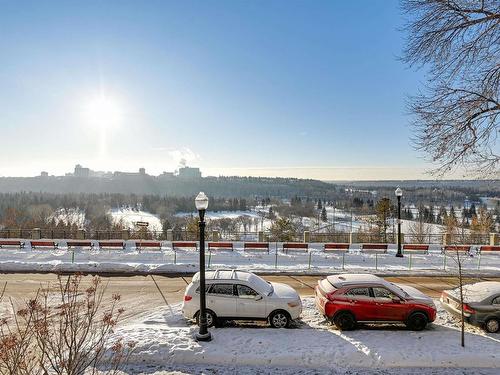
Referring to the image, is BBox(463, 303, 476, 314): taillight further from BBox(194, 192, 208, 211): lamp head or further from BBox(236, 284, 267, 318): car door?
BBox(194, 192, 208, 211): lamp head

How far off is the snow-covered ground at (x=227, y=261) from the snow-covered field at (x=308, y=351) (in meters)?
9.23

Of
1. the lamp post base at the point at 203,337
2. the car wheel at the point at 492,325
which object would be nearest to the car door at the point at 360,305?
the car wheel at the point at 492,325

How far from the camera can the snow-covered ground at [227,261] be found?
19844 millimetres

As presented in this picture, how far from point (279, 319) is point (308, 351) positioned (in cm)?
198

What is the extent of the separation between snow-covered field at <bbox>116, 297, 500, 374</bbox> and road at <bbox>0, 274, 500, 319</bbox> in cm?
308

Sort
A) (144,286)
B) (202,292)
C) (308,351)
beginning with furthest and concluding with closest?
(144,286) → (202,292) → (308,351)

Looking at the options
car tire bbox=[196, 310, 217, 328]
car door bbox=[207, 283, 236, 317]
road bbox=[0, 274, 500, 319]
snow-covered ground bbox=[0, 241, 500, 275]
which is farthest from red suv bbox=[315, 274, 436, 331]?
snow-covered ground bbox=[0, 241, 500, 275]

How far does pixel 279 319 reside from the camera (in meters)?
11.4

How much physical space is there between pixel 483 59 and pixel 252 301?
959 cm

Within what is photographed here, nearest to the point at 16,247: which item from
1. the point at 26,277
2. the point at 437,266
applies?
the point at 26,277

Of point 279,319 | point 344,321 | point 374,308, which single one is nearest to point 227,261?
point 279,319

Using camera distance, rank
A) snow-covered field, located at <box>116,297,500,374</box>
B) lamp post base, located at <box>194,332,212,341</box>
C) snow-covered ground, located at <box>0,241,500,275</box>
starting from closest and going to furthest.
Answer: snow-covered field, located at <box>116,297,500,374</box> → lamp post base, located at <box>194,332,212,341</box> → snow-covered ground, located at <box>0,241,500,275</box>

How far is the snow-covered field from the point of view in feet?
29.4

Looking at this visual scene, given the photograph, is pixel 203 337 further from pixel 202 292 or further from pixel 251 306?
pixel 251 306
